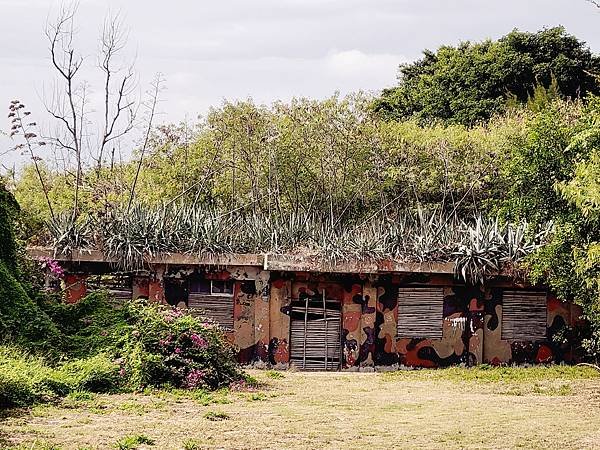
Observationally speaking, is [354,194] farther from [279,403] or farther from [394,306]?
[279,403]

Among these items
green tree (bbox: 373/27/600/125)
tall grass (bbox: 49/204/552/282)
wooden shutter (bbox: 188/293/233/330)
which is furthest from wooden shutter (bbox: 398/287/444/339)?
green tree (bbox: 373/27/600/125)

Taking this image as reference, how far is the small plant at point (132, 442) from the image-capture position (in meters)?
9.16

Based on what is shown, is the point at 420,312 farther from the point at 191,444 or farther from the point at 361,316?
the point at 191,444

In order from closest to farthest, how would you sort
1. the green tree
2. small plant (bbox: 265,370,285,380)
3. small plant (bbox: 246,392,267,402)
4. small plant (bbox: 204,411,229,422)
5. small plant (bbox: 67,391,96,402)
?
1. small plant (bbox: 204,411,229,422)
2. small plant (bbox: 67,391,96,402)
3. small plant (bbox: 246,392,267,402)
4. small plant (bbox: 265,370,285,380)
5. the green tree

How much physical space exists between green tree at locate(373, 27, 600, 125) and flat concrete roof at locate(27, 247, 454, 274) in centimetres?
1352

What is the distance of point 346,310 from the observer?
19.2m

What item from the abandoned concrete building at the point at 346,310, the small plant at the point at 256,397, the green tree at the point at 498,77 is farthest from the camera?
the green tree at the point at 498,77

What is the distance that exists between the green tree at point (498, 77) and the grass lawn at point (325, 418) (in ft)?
57.9

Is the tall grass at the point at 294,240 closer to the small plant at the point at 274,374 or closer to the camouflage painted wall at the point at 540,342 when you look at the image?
the camouflage painted wall at the point at 540,342

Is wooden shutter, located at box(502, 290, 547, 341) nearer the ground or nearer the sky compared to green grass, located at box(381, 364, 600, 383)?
nearer the sky

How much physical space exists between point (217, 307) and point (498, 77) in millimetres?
16864

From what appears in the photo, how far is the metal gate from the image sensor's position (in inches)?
759

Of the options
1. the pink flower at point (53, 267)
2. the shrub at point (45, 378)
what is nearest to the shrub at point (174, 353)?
the shrub at point (45, 378)

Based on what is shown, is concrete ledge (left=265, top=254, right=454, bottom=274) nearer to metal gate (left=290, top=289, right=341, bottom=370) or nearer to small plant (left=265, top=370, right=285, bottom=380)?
metal gate (left=290, top=289, right=341, bottom=370)
